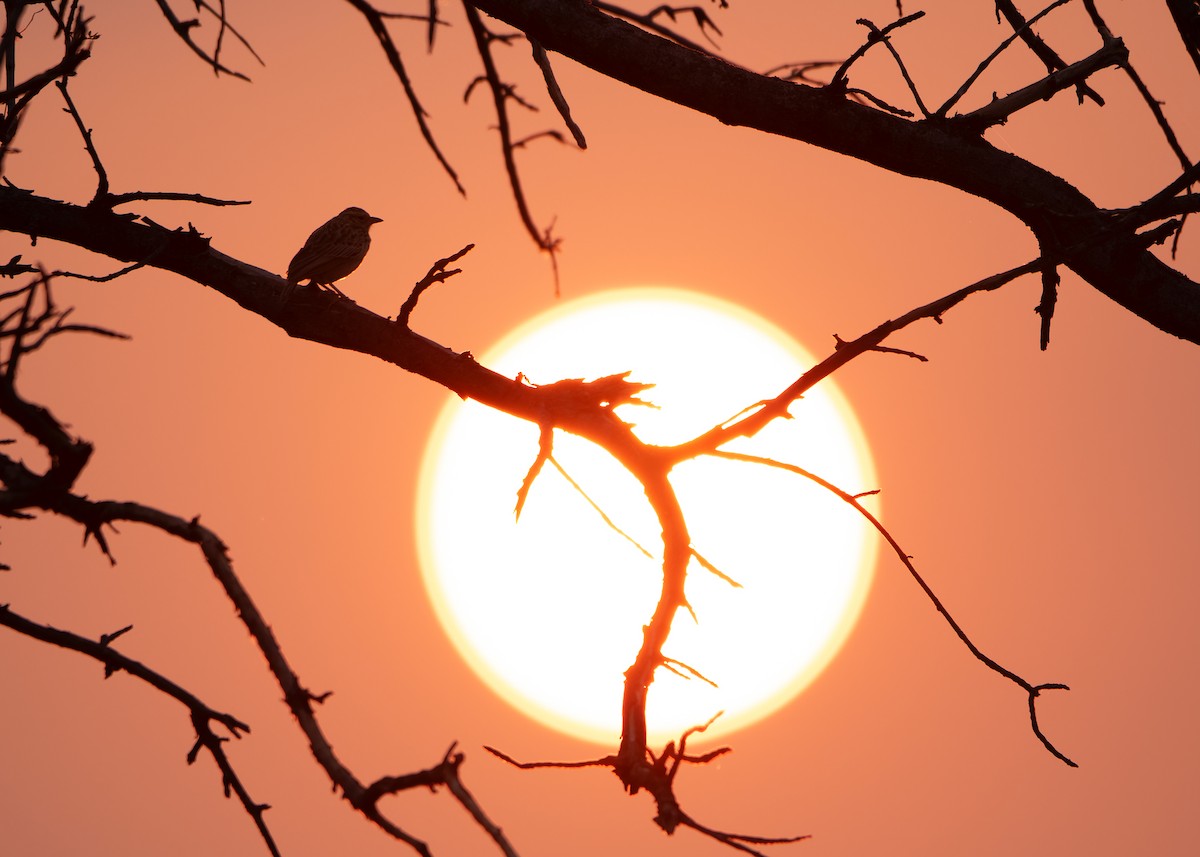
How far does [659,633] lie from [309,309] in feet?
6.50

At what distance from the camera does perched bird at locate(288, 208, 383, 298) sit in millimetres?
6754

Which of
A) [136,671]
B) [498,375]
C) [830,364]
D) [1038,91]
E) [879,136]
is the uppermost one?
[1038,91]

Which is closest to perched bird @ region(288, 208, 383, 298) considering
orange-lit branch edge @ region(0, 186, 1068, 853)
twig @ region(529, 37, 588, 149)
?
orange-lit branch edge @ region(0, 186, 1068, 853)

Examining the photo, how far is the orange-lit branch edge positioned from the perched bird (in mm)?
1679

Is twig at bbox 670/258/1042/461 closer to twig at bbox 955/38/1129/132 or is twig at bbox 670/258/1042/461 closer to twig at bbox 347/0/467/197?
twig at bbox 955/38/1129/132

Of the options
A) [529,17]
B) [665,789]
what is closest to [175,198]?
[529,17]

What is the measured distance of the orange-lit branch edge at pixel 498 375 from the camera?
147 inches

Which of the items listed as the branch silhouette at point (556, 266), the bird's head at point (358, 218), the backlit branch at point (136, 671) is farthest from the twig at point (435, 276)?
the bird's head at point (358, 218)

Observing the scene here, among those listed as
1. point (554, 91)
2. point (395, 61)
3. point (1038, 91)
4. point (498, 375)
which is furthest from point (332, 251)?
point (395, 61)

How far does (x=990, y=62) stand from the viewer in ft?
13.3

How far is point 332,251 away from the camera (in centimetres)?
718

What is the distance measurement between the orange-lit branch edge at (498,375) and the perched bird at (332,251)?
1.68 metres

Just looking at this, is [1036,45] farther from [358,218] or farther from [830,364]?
[358,218]

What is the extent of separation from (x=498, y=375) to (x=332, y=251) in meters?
2.90
